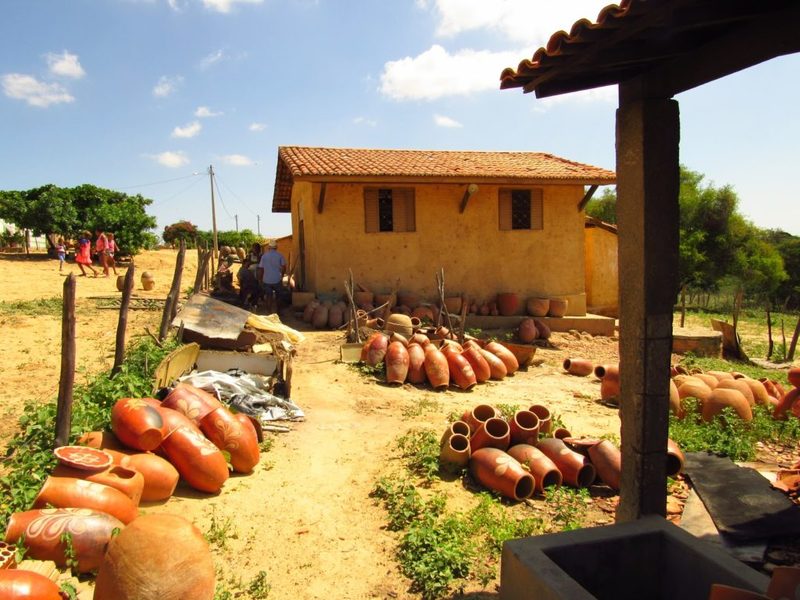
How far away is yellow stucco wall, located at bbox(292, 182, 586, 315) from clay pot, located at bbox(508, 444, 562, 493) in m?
8.22

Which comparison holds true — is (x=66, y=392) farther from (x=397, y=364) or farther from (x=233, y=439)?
(x=397, y=364)

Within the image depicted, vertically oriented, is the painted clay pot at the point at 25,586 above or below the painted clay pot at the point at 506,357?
above

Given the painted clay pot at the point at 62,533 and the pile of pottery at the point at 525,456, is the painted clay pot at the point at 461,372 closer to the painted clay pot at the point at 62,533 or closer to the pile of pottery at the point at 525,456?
the pile of pottery at the point at 525,456

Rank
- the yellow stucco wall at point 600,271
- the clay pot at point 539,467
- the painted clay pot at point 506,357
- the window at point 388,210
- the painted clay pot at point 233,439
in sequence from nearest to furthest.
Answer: the clay pot at point 539,467, the painted clay pot at point 233,439, the painted clay pot at point 506,357, the window at point 388,210, the yellow stucco wall at point 600,271

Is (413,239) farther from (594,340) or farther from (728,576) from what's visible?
(728,576)

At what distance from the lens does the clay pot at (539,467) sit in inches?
183

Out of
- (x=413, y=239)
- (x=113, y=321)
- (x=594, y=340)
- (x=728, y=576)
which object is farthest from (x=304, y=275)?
(x=728, y=576)

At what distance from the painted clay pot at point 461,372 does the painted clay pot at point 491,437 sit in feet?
9.55

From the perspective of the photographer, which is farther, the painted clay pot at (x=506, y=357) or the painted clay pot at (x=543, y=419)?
the painted clay pot at (x=506, y=357)

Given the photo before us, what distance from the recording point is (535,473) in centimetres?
466

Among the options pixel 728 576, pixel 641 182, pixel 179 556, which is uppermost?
pixel 641 182

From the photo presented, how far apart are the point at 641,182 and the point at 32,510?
3.86 metres

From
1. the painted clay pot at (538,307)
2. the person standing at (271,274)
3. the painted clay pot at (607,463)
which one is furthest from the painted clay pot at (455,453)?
the painted clay pot at (538,307)

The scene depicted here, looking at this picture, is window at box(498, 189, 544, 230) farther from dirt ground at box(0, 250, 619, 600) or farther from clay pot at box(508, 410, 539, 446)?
clay pot at box(508, 410, 539, 446)
